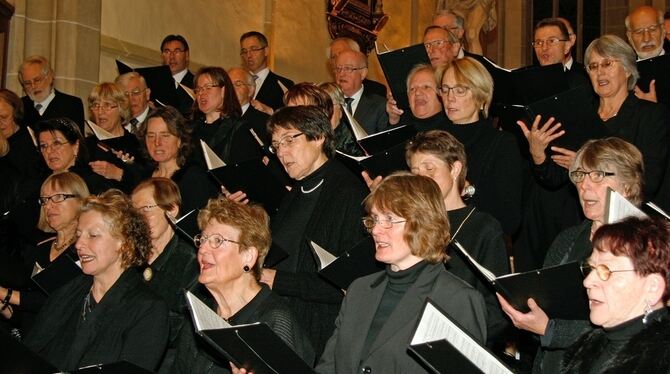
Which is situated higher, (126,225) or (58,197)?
(58,197)

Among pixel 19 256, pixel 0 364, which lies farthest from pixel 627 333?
pixel 19 256

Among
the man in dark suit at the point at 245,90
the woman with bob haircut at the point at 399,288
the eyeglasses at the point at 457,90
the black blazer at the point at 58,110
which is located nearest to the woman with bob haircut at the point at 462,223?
the woman with bob haircut at the point at 399,288

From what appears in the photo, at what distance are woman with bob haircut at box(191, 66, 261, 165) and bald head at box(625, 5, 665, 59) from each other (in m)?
2.82

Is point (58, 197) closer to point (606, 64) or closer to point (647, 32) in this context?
point (606, 64)

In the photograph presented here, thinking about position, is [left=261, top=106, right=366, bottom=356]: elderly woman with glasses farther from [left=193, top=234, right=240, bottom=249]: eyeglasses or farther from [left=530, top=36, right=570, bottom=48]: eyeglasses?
[left=530, top=36, right=570, bottom=48]: eyeglasses

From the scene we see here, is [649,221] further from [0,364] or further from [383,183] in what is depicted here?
Answer: [0,364]

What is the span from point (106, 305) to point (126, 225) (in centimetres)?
45

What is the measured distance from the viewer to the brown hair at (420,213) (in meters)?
4.15

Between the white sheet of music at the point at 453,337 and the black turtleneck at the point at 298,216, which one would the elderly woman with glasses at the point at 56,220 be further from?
the white sheet of music at the point at 453,337

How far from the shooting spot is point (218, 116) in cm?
761

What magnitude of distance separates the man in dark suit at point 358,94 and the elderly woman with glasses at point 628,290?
432cm

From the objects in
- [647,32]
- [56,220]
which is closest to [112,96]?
[56,220]

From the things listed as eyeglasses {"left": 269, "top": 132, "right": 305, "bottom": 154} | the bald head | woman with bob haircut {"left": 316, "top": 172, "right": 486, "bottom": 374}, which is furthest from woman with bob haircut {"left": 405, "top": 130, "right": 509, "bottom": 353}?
the bald head

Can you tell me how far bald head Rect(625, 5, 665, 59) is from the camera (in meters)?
7.48
